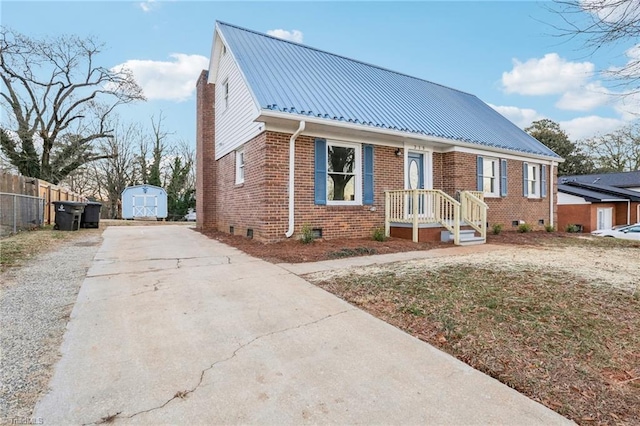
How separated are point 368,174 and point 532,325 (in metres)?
6.44

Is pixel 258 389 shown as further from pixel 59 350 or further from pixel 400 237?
pixel 400 237

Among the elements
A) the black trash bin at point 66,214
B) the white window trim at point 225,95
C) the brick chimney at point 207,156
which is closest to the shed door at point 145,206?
the black trash bin at point 66,214

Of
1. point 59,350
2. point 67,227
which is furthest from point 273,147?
point 67,227

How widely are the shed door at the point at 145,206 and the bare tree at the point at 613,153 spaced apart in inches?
1772

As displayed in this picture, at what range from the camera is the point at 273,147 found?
783 centimetres

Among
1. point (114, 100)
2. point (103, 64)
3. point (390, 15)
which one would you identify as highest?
point (103, 64)

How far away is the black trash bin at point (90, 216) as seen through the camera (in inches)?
522

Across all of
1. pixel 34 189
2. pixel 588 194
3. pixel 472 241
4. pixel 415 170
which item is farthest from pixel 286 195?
pixel 588 194

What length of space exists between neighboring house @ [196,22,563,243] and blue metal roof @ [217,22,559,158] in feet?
0.20

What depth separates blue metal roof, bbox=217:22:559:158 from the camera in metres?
8.38

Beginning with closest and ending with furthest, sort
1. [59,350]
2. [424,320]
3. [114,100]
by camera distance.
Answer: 1. [59,350]
2. [424,320]
3. [114,100]

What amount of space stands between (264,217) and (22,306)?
4.75m

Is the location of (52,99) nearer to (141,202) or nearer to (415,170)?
(141,202)

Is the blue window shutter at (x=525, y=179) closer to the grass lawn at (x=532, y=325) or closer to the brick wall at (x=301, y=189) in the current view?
the brick wall at (x=301, y=189)
